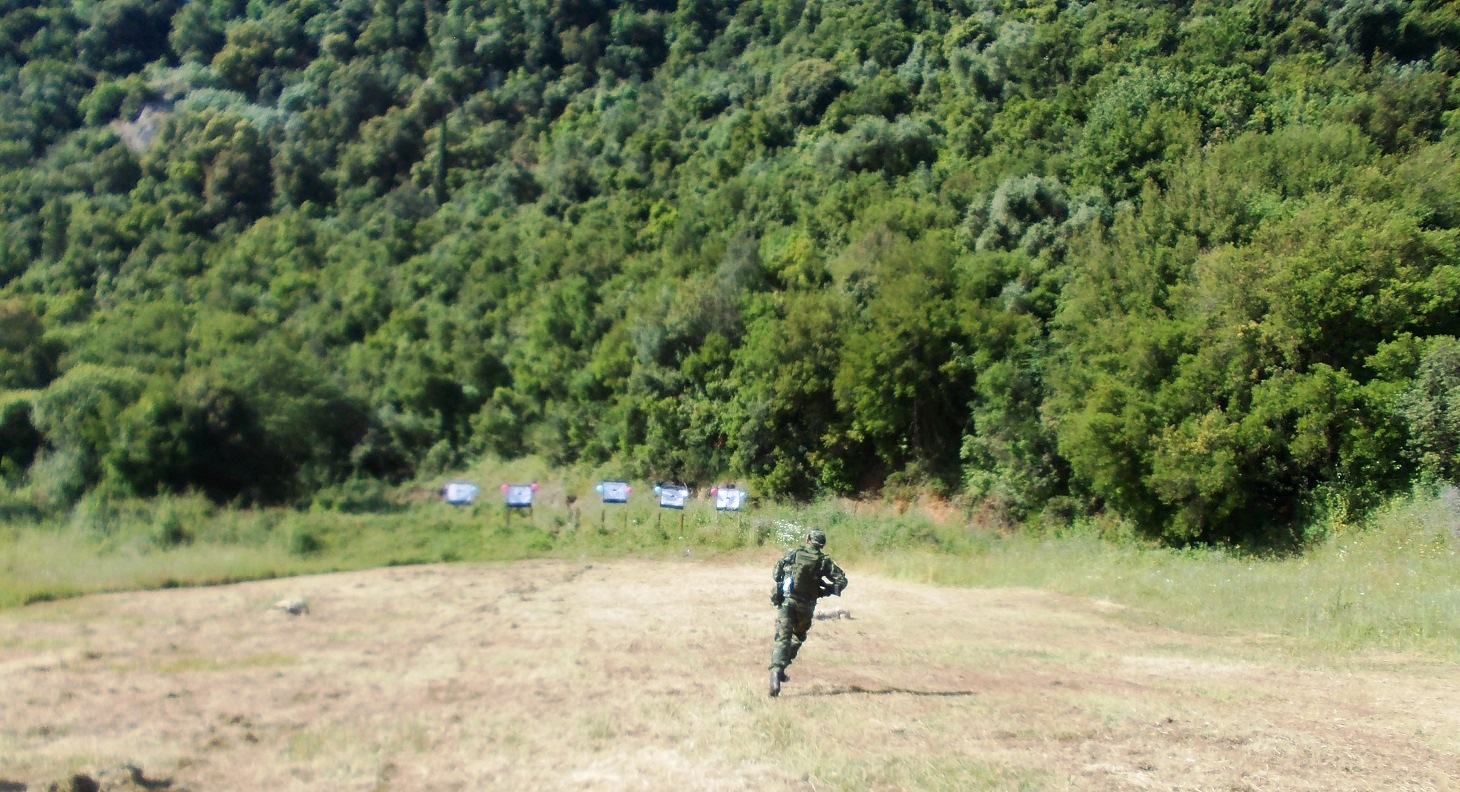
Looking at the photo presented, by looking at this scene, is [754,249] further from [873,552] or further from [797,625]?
[797,625]

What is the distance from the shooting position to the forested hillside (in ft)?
81.8

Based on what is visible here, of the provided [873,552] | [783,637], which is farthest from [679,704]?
[873,552]

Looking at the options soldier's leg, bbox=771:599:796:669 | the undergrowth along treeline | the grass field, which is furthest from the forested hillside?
soldier's leg, bbox=771:599:796:669

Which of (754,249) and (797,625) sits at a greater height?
(754,249)

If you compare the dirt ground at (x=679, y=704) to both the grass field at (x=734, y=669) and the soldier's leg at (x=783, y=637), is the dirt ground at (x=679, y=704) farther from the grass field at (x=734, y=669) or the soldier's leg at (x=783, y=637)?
the soldier's leg at (x=783, y=637)

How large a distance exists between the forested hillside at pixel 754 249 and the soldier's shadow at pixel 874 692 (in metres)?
A: 14.4

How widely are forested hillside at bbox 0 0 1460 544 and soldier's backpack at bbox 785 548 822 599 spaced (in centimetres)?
1518

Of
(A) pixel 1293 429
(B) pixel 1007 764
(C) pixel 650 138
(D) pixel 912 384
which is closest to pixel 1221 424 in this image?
(A) pixel 1293 429

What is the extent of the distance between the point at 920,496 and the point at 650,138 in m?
34.8

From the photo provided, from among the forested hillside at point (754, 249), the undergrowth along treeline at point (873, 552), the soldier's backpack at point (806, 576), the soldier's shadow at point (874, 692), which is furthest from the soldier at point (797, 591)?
the forested hillside at point (754, 249)

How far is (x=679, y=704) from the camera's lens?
11172 mm

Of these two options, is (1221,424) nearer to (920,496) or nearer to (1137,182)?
(920,496)

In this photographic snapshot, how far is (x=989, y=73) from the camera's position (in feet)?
166

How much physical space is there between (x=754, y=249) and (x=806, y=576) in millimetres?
33718
